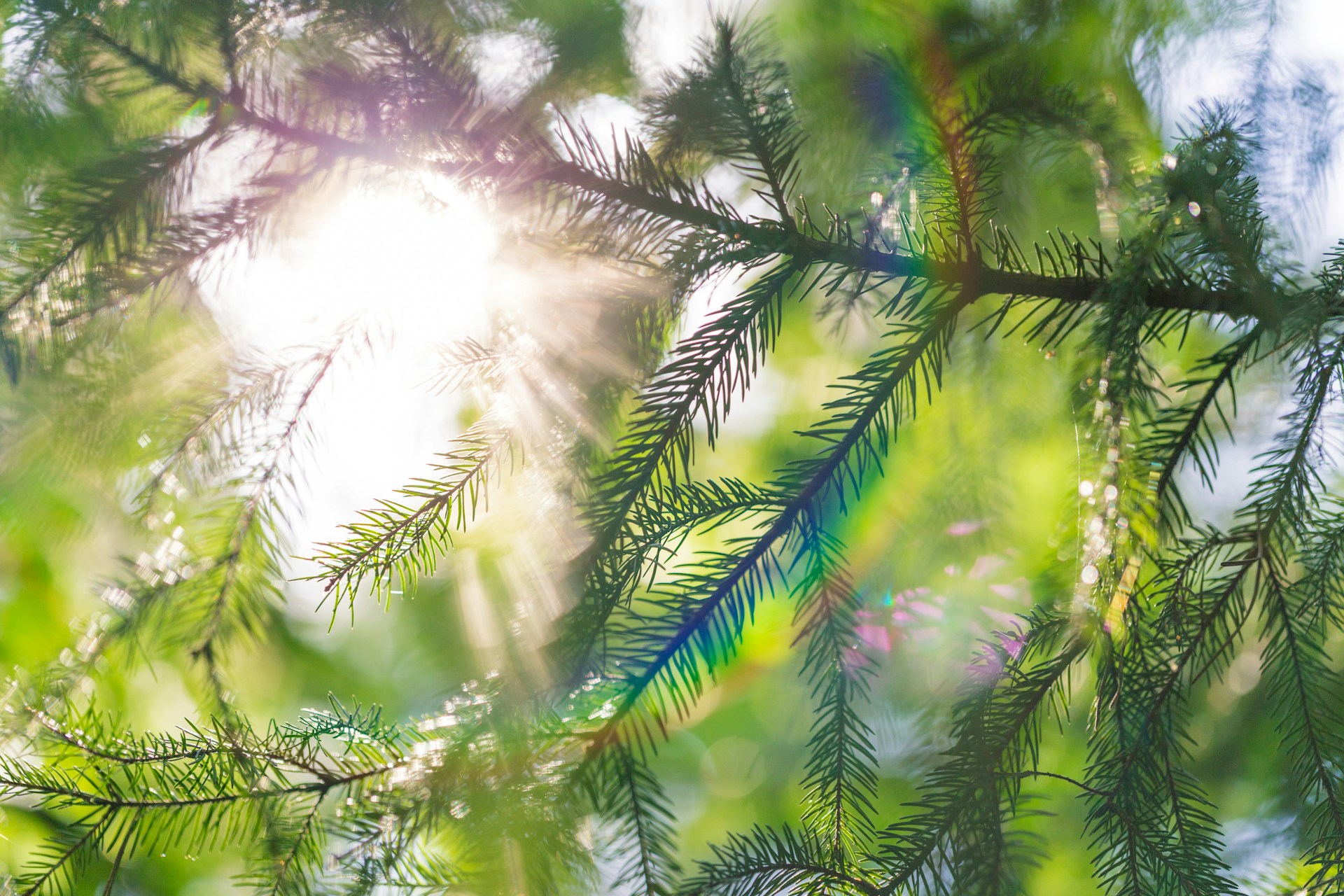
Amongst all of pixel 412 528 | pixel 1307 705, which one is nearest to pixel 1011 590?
pixel 1307 705

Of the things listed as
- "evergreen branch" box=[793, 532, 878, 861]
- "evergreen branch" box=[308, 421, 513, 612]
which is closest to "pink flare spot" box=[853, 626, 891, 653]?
"evergreen branch" box=[793, 532, 878, 861]

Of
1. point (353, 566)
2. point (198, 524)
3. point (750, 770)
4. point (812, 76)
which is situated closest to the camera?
point (353, 566)

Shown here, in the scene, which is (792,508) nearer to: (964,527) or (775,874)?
(775,874)

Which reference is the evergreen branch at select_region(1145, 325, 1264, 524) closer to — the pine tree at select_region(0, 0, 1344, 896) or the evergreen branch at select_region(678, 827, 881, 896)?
the pine tree at select_region(0, 0, 1344, 896)

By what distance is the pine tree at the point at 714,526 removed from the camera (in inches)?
19.4

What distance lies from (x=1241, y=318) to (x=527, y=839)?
72cm

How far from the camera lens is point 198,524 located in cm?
73

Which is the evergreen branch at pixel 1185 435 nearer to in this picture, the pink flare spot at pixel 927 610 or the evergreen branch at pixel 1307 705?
the evergreen branch at pixel 1307 705

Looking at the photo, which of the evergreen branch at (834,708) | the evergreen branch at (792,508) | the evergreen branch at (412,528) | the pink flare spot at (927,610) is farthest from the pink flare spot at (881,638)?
the evergreen branch at (412,528)

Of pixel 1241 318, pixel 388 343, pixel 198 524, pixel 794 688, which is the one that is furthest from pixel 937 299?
pixel 794 688

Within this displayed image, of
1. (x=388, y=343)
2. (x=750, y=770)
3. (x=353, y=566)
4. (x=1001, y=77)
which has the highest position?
(x=1001, y=77)

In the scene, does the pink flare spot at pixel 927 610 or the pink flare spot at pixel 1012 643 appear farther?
the pink flare spot at pixel 927 610

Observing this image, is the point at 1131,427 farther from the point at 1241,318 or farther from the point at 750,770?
the point at 750,770

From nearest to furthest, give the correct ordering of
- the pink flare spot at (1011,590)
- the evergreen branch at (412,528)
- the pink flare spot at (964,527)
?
the evergreen branch at (412,528)
the pink flare spot at (1011,590)
the pink flare spot at (964,527)
